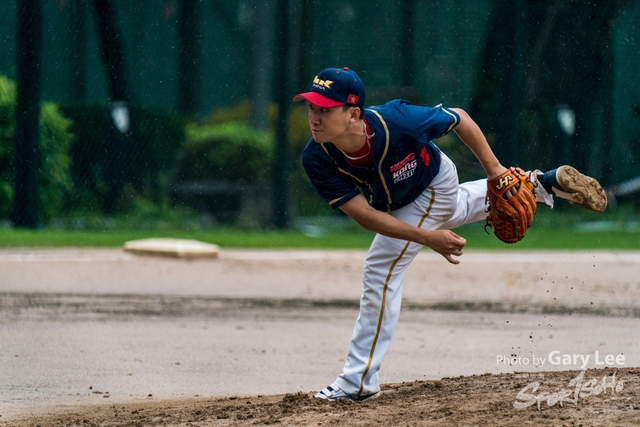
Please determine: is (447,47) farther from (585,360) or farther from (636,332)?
(585,360)

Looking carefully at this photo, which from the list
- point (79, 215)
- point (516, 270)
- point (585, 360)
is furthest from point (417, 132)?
point (79, 215)

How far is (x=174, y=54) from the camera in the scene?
12266 mm

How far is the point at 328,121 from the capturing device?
4.19 m

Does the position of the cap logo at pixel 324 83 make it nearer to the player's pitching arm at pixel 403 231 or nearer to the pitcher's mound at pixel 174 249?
the player's pitching arm at pixel 403 231

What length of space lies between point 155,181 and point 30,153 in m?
2.05

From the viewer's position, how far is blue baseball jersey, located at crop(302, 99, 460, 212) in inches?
170

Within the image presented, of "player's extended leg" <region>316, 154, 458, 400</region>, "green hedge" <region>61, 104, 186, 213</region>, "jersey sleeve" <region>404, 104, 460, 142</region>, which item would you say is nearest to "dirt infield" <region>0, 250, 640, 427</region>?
"player's extended leg" <region>316, 154, 458, 400</region>

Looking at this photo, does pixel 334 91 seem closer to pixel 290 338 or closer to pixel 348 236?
pixel 290 338

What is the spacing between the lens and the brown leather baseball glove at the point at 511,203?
4.61 metres

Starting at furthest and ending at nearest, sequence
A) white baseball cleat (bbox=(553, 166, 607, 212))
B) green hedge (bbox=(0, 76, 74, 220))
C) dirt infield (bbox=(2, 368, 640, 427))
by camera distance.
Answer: green hedge (bbox=(0, 76, 74, 220)) → white baseball cleat (bbox=(553, 166, 607, 212)) → dirt infield (bbox=(2, 368, 640, 427))

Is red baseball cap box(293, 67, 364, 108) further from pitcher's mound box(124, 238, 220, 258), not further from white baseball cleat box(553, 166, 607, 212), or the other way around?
pitcher's mound box(124, 238, 220, 258)

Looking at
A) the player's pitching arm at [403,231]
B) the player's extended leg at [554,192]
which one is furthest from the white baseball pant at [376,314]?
the player's extended leg at [554,192]

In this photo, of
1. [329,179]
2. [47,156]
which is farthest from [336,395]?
[47,156]

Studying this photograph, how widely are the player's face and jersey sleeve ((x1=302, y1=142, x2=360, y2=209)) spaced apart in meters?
0.20
